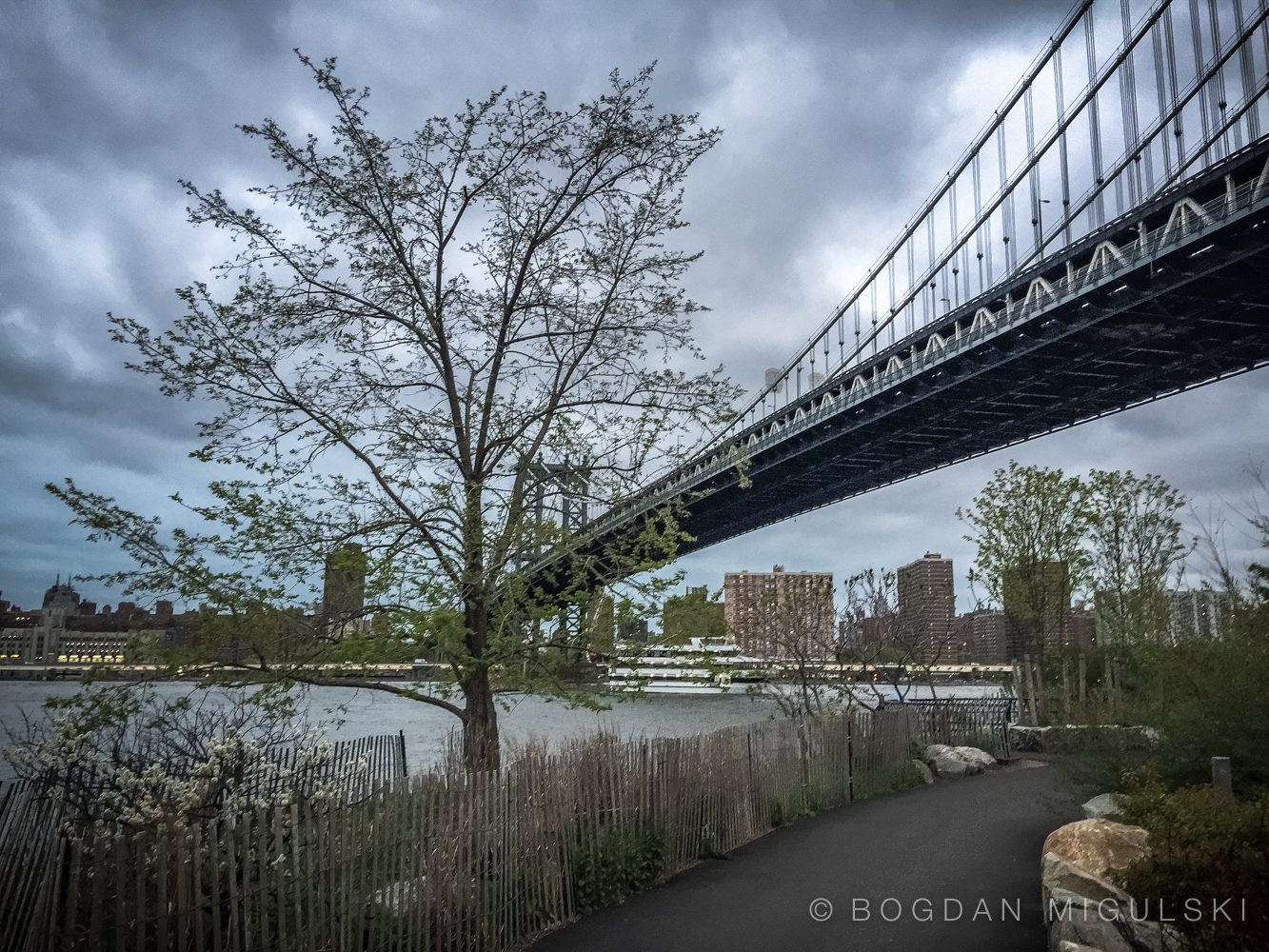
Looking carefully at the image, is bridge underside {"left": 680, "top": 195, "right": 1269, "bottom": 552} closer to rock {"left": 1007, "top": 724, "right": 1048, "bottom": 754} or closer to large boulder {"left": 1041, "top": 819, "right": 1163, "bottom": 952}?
rock {"left": 1007, "top": 724, "right": 1048, "bottom": 754}

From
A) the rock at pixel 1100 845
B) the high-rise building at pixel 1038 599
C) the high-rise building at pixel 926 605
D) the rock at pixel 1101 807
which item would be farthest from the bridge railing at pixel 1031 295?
the rock at pixel 1100 845

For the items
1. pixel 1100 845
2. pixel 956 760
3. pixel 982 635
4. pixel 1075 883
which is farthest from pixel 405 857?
pixel 982 635

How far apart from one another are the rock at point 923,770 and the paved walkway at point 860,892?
10.3 feet

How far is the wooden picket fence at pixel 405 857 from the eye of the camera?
Answer: 5.11 metres

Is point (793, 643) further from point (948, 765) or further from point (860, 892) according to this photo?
point (860, 892)

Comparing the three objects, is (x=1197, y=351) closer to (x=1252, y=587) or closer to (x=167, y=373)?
(x=1252, y=587)

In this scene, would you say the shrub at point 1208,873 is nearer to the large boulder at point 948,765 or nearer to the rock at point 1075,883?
the rock at point 1075,883

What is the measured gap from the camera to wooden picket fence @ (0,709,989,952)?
5.11m

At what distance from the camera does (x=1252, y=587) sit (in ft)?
40.7

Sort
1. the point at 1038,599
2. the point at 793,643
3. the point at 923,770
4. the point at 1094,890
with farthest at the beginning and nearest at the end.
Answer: the point at 1038,599 < the point at 793,643 < the point at 923,770 < the point at 1094,890

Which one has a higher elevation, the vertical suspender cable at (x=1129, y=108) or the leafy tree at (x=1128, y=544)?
the vertical suspender cable at (x=1129, y=108)

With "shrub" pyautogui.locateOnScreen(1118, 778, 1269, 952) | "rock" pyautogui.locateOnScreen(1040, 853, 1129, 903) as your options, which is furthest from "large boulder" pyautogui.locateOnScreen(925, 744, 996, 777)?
"shrub" pyautogui.locateOnScreen(1118, 778, 1269, 952)

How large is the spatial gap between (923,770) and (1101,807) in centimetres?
674

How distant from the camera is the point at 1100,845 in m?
7.29
